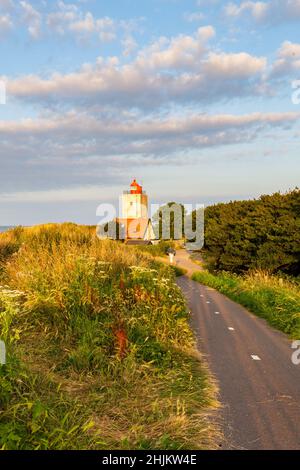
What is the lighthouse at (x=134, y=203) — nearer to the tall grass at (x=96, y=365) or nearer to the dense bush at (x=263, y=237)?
the dense bush at (x=263, y=237)

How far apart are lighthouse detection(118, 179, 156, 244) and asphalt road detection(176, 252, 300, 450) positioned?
47.2 metres

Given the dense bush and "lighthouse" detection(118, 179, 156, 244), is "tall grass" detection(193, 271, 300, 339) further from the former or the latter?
"lighthouse" detection(118, 179, 156, 244)

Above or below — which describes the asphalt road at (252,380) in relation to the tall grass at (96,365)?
below

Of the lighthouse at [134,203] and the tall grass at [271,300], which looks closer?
the tall grass at [271,300]

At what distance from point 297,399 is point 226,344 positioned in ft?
8.72

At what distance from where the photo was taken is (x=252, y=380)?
568 cm

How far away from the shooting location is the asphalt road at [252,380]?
4086 millimetres

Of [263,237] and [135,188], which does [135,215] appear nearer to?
[135,188]

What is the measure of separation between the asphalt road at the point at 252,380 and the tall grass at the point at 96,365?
31 centimetres

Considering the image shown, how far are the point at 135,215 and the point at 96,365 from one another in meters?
53.3

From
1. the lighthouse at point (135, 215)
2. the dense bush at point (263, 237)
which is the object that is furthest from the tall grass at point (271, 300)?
the lighthouse at point (135, 215)

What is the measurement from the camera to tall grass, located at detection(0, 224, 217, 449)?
3.69 meters

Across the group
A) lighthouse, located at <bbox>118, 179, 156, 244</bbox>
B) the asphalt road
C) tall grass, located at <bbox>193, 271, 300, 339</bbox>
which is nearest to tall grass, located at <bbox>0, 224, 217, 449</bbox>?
the asphalt road
